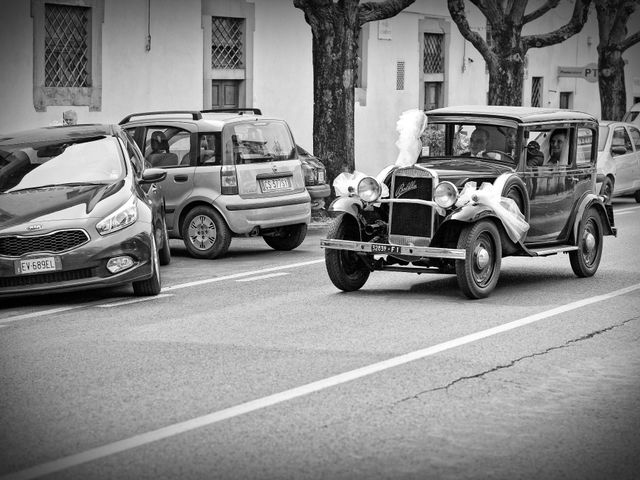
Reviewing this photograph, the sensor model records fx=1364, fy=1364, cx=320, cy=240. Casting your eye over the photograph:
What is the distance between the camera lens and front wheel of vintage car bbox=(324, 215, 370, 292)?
40.7 feet

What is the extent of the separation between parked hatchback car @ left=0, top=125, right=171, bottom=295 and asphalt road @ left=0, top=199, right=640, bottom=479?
1.03 ft

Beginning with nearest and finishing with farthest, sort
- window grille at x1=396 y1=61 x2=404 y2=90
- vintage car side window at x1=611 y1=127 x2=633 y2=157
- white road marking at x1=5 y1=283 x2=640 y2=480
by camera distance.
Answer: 1. white road marking at x1=5 y1=283 x2=640 y2=480
2. vintage car side window at x1=611 y1=127 x2=633 y2=157
3. window grille at x1=396 y1=61 x2=404 y2=90

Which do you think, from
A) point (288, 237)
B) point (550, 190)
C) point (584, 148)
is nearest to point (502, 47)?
point (288, 237)

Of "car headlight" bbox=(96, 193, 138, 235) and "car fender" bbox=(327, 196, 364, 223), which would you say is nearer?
"car headlight" bbox=(96, 193, 138, 235)

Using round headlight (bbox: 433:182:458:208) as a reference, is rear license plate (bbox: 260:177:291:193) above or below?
below

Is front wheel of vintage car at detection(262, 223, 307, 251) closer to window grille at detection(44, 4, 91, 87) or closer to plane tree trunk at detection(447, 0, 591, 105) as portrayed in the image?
window grille at detection(44, 4, 91, 87)

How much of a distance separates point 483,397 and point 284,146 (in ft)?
29.1

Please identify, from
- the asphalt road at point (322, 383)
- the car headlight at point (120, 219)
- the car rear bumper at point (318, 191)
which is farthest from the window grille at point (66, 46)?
the car headlight at point (120, 219)

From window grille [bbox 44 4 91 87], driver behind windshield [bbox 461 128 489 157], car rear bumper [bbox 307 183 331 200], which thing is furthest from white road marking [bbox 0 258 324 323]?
window grille [bbox 44 4 91 87]

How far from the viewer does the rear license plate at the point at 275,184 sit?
15992mm

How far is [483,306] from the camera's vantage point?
11.6 m

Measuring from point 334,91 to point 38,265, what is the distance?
34.7 ft

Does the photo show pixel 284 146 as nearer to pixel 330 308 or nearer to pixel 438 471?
pixel 330 308

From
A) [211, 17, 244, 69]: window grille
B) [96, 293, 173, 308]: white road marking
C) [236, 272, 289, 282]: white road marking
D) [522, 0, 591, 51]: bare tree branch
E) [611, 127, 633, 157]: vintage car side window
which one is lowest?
[236, 272, 289, 282]: white road marking
